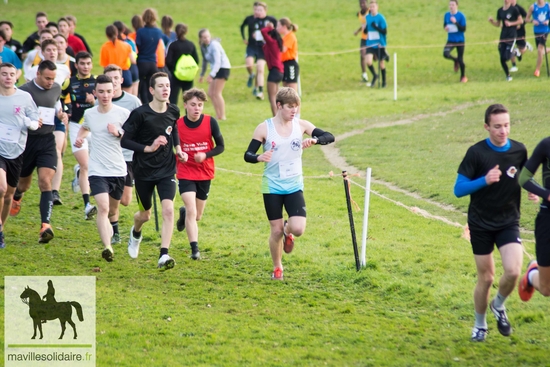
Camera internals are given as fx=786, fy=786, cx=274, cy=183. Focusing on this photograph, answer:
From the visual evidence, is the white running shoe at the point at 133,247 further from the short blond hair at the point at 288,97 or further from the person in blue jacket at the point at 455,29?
the person in blue jacket at the point at 455,29

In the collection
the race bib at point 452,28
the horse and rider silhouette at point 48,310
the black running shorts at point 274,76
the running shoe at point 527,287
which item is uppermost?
the race bib at point 452,28

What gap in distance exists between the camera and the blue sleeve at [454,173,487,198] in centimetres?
675

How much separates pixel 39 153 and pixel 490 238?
6.32 m

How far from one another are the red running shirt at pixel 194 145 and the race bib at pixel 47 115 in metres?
1.98

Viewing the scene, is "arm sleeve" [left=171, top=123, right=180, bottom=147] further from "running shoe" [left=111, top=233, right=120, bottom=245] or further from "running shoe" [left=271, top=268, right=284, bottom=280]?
"running shoe" [left=111, top=233, right=120, bottom=245]

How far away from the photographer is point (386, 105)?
73.7 feet

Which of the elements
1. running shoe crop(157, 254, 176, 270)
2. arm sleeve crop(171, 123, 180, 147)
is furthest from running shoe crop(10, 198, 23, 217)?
running shoe crop(157, 254, 176, 270)

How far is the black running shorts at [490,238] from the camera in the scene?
6.93 meters

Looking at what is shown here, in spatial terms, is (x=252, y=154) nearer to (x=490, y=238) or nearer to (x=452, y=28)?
(x=490, y=238)

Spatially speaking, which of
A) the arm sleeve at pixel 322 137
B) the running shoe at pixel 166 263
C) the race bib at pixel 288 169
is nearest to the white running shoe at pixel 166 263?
the running shoe at pixel 166 263

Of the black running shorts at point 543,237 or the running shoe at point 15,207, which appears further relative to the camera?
the running shoe at point 15,207

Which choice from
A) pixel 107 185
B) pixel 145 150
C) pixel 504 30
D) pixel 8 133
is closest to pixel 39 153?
pixel 8 133

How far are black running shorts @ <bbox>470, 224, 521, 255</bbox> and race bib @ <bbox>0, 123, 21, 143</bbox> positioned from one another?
6085 mm

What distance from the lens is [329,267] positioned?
9.91 meters
